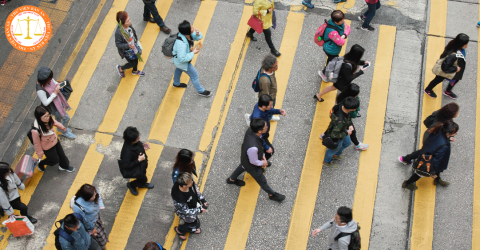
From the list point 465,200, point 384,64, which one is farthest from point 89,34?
point 465,200

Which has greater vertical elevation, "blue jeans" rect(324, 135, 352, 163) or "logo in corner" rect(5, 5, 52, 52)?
"logo in corner" rect(5, 5, 52, 52)

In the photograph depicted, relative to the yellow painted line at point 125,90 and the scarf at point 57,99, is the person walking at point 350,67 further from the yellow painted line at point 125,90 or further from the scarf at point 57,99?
the scarf at point 57,99

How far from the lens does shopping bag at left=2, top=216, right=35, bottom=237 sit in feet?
18.3

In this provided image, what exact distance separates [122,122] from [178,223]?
2.43m

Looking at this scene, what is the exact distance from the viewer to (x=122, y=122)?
23.9 feet

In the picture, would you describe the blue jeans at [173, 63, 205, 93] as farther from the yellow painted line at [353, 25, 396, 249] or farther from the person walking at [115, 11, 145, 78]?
the yellow painted line at [353, 25, 396, 249]

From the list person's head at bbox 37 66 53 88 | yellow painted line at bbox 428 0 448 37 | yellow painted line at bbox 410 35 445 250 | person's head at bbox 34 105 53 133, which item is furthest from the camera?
yellow painted line at bbox 428 0 448 37

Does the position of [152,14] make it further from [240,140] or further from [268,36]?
[240,140]

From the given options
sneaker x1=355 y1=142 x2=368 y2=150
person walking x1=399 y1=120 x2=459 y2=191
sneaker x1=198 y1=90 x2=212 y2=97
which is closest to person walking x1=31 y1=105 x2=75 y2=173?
sneaker x1=198 y1=90 x2=212 y2=97

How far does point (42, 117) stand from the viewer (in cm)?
550

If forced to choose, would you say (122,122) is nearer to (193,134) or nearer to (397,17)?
(193,134)

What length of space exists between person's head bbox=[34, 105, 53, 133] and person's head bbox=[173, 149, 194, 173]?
219cm

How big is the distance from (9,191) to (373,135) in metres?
6.37

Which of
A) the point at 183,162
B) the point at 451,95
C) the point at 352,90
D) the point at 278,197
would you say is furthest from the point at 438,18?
the point at 183,162
